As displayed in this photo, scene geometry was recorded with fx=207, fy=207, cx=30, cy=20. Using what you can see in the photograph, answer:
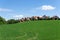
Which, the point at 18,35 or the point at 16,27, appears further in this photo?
the point at 16,27

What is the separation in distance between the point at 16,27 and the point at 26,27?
86 cm

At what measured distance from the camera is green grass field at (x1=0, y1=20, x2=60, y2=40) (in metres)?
14.4

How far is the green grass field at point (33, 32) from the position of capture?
567 inches

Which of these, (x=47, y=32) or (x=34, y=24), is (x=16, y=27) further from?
(x=47, y=32)

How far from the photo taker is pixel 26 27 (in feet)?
55.1

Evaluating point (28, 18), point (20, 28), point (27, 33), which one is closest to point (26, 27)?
point (20, 28)

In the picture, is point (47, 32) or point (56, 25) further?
point (56, 25)

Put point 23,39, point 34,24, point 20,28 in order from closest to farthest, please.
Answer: point 23,39 < point 20,28 < point 34,24

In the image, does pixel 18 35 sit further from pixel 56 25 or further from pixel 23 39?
pixel 56 25

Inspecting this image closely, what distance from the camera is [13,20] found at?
26.1 m

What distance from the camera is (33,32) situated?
1520 cm

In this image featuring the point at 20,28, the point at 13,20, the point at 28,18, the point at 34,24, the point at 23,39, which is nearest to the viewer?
the point at 23,39

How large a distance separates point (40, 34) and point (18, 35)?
→ 1.59m

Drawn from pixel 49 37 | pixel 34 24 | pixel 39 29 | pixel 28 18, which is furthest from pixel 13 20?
pixel 49 37
